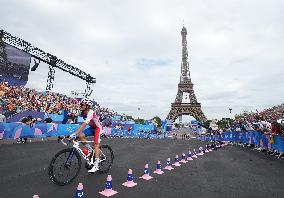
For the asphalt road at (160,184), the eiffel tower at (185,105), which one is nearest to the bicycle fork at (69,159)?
the asphalt road at (160,184)

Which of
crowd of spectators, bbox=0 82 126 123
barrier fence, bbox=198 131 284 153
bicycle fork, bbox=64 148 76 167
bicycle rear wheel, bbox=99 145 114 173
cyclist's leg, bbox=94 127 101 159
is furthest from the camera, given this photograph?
crowd of spectators, bbox=0 82 126 123

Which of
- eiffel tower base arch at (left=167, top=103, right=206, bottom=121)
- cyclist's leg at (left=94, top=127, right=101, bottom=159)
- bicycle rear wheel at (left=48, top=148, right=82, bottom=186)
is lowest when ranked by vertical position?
bicycle rear wheel at (left=48, top=148, right=82, bottom=186)

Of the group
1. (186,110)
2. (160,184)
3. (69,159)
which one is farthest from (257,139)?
(186,110)

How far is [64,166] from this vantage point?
6.12 metres

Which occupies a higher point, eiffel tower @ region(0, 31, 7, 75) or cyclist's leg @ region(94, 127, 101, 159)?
eiffel tower @ region(0, 31, 7, 75)

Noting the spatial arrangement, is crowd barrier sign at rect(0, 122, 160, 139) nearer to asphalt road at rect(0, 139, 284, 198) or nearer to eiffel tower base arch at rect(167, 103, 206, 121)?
asphalt road at rect(0, 139, 284, 198)

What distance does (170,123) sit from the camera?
6612cm

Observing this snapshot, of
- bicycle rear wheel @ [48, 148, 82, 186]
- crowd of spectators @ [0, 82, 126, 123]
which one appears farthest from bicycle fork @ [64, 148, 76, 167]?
crowd of spectators @ [0, 82, 126, 123]

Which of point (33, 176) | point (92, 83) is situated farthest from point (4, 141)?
point (92, 83)

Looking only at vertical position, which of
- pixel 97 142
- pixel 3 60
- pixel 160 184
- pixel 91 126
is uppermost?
pixel 3 60

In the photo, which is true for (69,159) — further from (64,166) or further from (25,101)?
(25,101)

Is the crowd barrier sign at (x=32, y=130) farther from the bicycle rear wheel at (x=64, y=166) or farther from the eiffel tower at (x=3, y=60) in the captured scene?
the bicycle rear wheel at (x=64, y=166)

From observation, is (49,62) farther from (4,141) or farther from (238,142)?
(238,142)

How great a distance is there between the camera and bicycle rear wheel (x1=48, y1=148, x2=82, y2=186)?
5.85 metres
